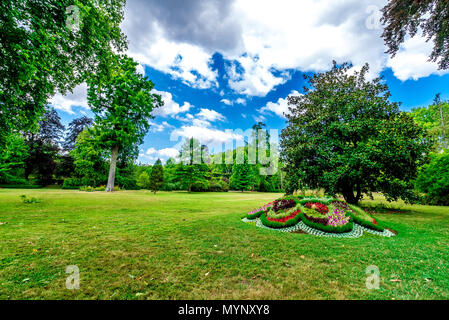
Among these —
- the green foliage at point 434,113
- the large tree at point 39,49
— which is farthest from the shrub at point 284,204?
the green foliage at point 434,113

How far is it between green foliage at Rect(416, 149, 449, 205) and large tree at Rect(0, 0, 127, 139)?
19.7 m

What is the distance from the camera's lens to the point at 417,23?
6723mm

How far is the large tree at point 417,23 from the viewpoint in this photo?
6270 mm

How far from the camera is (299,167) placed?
10.2 meters

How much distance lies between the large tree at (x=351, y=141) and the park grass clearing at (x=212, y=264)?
419cm

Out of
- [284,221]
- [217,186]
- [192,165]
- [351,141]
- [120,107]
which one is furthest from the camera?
[217,186]

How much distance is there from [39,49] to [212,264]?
7.76 metres

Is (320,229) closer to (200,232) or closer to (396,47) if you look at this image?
(200,232)

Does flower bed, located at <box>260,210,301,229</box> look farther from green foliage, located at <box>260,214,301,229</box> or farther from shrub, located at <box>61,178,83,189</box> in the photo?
shrub, located at <box>61,178,83,189</box>

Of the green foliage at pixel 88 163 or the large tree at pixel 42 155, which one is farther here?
the large tree at pixel 42 155

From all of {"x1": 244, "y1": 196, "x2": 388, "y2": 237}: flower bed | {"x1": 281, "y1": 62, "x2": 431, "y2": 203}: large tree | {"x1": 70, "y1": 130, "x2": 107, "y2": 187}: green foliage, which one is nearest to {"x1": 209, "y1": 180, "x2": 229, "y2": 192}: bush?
{"x1": 70, "y1": 130, "x2": 107, "y2": 187}: green foliage

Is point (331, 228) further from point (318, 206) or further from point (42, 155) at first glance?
point (42, 155)

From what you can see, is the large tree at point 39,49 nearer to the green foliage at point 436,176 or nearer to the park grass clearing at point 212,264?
the park grass clearing at point 212,264

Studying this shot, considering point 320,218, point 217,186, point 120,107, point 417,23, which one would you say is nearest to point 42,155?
point 120,107
